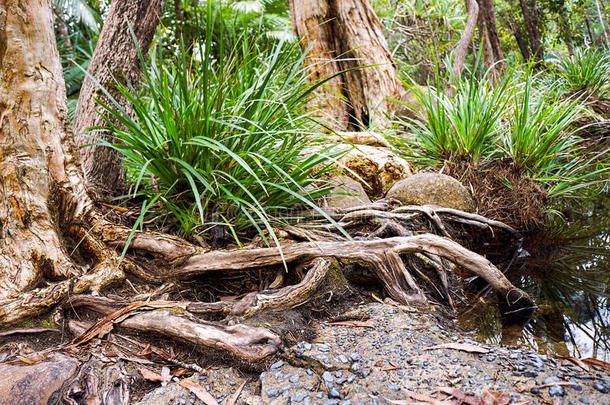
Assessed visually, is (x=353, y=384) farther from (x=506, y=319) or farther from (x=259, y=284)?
(x=506, y=319)

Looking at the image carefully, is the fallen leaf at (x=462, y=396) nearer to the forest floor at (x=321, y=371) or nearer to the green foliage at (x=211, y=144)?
the forest floor at (x=321, y=371)

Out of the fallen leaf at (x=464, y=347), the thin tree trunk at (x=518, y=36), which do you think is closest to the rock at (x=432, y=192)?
the fallen leaf at (x=464, y=347)

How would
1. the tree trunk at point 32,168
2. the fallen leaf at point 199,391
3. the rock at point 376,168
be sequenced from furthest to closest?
1. the rock at point 376,168
2. the tree trunk at point 32,168
3. the fallen leaf at point 199,391

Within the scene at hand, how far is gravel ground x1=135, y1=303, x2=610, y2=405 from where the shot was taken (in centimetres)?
120

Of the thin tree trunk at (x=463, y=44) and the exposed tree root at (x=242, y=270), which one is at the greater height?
the thin tree trunk at (x=463, y=44)

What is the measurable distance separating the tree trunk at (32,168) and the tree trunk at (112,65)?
64cm

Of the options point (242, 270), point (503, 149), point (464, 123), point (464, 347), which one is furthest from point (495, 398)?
→ point (503, 149)

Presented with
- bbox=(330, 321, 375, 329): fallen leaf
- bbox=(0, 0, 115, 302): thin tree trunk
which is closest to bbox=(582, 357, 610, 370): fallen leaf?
bbox=(330, 321, 375, 329): fallen leaf

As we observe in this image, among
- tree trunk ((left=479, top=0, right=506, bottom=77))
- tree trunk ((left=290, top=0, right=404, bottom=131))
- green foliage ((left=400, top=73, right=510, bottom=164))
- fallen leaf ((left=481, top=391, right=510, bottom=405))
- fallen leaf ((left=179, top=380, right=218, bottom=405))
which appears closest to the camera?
fallen leaf ((left=481, top=391, right=510, bottom=405))

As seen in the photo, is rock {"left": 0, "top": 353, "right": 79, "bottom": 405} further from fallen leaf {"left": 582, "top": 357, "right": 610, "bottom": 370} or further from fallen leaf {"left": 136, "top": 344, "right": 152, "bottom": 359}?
fallen leaf {"left": 582, "top": 357, "right": 610, "bottom": 370}

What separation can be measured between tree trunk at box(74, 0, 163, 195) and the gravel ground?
1.60 m

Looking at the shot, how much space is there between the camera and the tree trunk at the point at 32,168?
1.64m

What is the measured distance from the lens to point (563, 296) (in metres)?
2.38

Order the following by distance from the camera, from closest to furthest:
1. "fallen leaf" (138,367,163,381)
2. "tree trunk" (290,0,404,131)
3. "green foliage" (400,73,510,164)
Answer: "fallen leaf" (138,367,163,381), "green foliage" (400,73,510,164), "tree trunk" (290,0,404,131)
